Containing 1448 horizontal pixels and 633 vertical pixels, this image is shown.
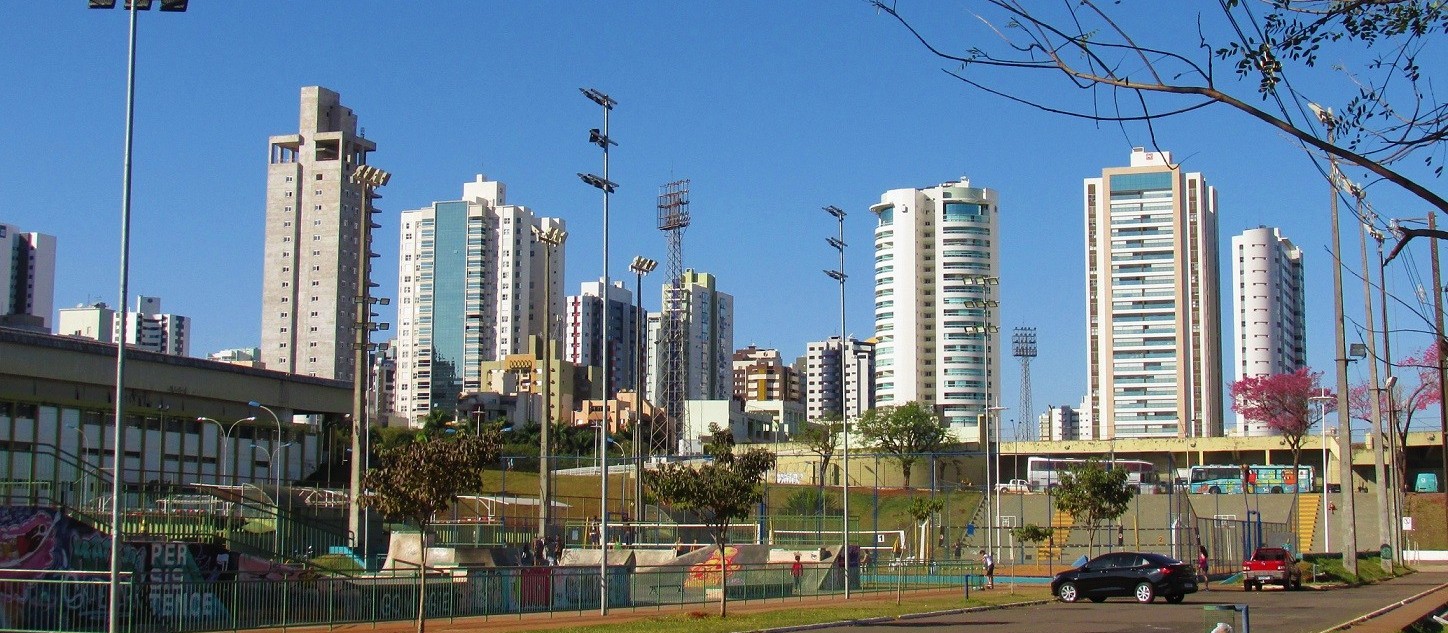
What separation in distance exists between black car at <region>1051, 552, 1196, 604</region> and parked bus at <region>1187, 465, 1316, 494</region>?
4486cm

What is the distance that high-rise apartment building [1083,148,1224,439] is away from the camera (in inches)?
7574

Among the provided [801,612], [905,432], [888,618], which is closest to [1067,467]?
[905,432]

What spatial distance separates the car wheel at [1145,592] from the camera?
3806cm

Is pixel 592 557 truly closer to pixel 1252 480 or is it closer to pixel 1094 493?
pixel 1094 493

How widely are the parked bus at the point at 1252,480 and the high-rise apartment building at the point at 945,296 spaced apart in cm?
8590

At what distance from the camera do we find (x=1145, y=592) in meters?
38.2

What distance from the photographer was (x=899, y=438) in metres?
128

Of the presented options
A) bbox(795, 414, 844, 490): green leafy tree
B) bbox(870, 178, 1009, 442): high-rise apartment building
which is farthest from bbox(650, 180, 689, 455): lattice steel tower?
bbox(870, 178, 1009, 442): high-rise apartment building

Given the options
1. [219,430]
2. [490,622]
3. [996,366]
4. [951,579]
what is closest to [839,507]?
[951,579]

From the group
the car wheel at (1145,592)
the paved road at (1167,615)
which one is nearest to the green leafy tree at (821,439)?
the paved road at (1167,615)

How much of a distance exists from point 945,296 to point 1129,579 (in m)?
159

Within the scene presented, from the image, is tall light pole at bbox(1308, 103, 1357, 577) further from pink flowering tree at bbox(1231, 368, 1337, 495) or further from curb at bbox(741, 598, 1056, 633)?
pink flowering tree at bbox(1231, 368, 1337, 495)

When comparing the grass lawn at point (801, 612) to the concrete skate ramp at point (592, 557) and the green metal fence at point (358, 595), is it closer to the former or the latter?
the green metal fence at point (358, 595)

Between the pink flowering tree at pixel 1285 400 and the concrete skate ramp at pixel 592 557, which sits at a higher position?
the pink flowering tree at pixel 1285 400
